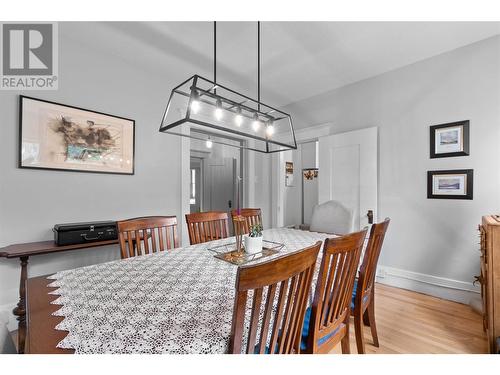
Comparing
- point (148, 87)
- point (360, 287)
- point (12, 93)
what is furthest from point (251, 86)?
point (360, 287)

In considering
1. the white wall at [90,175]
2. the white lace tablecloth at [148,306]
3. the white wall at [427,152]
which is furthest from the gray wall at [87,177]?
the white wall at [427,152]

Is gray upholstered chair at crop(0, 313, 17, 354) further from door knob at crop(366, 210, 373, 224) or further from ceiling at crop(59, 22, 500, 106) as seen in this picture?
door knob at crop(366, 210, 373, 224)

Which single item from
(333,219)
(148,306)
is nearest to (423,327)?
(333,219)

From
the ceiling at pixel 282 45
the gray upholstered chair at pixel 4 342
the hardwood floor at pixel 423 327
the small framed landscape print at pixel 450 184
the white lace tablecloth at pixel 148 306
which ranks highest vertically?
the ceiling at pixel 282 45

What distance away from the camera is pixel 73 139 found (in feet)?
7.43

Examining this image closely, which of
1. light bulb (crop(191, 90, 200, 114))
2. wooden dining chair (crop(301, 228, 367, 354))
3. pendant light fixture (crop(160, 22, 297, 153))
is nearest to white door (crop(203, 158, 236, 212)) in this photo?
pendant light fixture (crop(160, 22, 297, 153))

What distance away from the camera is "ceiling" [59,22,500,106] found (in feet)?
6.87

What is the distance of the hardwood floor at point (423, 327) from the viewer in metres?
1.73

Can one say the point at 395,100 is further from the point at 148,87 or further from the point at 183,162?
the point at 148,87

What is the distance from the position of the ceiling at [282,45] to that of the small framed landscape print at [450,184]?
1300 mm

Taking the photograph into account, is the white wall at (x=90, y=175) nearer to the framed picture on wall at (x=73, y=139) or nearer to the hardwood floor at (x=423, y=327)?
the framed picture on wall at (x=73, y=139)

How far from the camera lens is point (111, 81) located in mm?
2512
